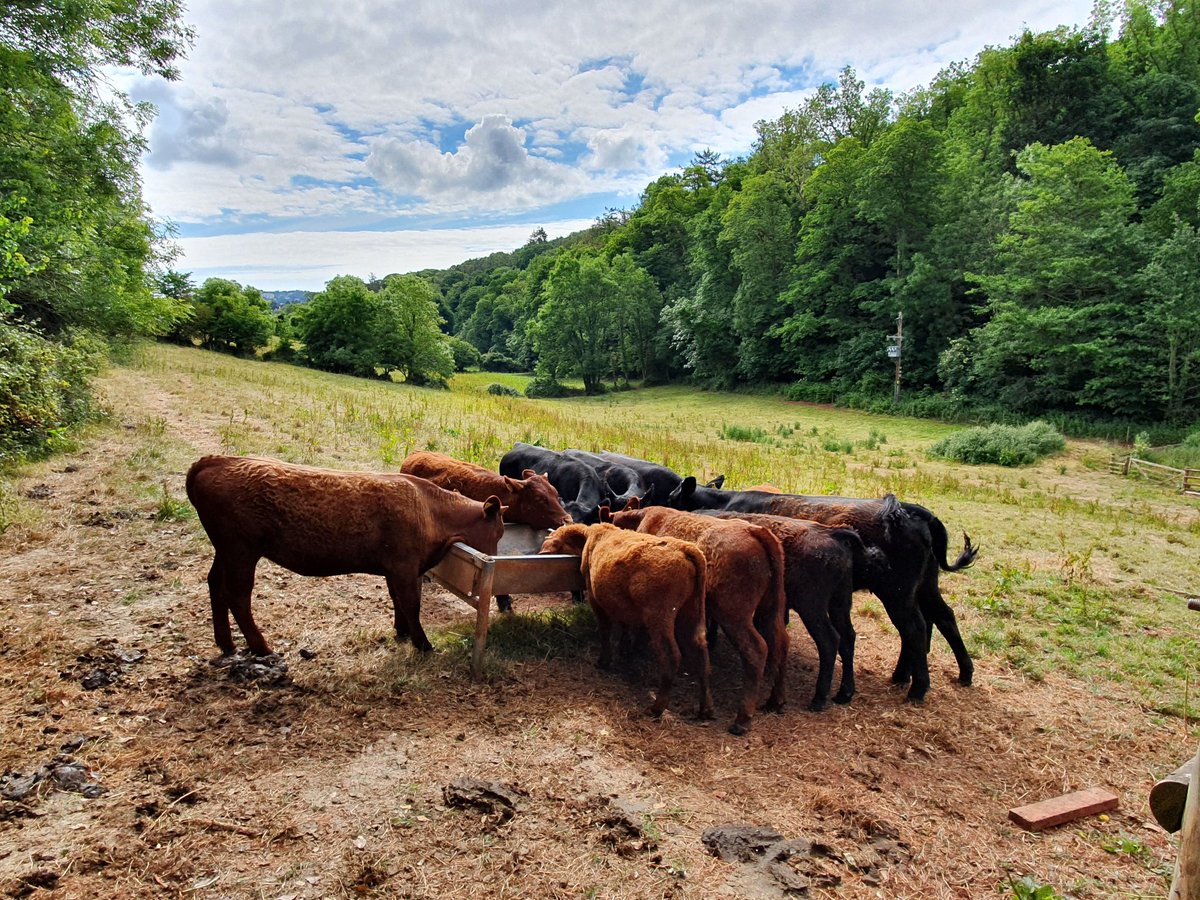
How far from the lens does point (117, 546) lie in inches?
295

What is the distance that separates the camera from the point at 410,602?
570 centimetres

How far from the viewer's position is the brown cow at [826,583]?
18.8ft

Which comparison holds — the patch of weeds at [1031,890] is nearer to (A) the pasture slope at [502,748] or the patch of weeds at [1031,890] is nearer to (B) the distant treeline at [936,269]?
(A) the pasture slope at [502,748]

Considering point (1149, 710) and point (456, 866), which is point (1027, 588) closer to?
point (1149, 710)

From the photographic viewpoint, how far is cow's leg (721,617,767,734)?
203 inches

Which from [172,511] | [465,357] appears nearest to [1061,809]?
[172,511]

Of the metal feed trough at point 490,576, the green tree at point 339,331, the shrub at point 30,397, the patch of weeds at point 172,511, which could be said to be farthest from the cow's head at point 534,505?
the green tree at point 339,331

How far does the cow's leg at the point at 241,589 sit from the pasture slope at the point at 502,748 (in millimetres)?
373

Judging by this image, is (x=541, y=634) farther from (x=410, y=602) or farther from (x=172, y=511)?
(x=172, y=511)

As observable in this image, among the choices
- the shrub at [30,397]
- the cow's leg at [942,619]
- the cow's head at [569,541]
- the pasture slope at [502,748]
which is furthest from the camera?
the shrub at [30,397]

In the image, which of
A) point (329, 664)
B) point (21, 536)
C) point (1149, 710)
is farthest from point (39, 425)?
point (1149, 710)

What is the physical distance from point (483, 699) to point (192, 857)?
7.20 feet

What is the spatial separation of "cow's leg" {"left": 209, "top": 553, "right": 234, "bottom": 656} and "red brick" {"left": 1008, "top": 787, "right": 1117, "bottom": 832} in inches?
232

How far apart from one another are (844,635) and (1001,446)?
68.1 ft
